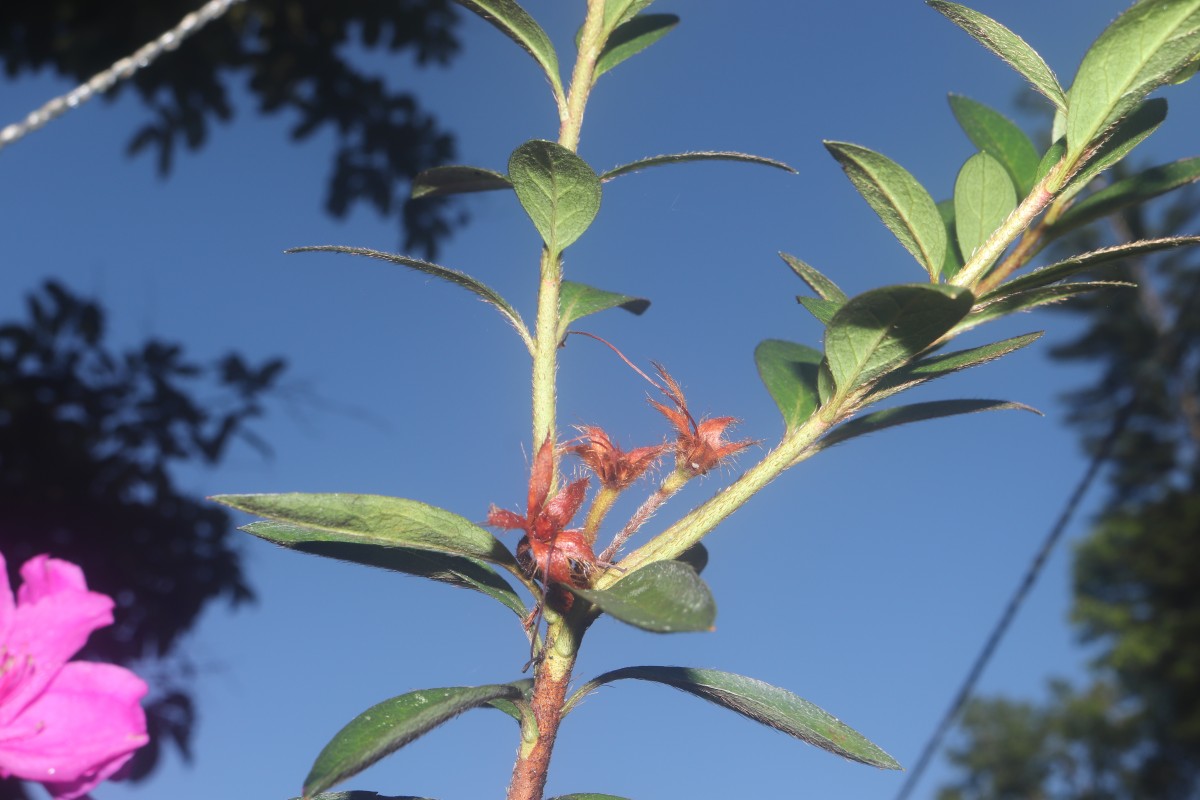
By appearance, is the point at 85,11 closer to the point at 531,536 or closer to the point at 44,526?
the point at 44,526

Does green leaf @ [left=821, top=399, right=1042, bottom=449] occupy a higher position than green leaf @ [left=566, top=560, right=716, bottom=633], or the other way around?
green leaf @ [left=821, top=399, right=1042, bottom=449]

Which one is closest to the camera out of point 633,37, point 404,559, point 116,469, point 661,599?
point 661,599

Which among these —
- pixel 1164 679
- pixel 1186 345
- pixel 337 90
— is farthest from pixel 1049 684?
pixel 337 90

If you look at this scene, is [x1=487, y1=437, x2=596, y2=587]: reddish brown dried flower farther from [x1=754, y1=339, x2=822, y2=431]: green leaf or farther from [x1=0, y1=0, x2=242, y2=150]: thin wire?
[x1=0, y1=0, x2=242, y2=150]: thin wire

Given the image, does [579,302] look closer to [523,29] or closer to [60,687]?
[523,29]

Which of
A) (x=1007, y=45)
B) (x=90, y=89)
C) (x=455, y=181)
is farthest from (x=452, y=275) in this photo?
(x=1007, y=45)

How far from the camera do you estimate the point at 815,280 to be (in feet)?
1.77

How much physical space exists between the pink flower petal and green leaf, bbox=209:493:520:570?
11cm

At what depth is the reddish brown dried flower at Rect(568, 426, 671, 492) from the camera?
0.48 m

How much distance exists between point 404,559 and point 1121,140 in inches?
15.6

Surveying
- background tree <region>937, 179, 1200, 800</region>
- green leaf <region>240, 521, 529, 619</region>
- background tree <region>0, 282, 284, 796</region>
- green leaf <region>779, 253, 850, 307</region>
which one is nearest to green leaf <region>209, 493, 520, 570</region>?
green leaf <region>240, 521, 529, 619</region>

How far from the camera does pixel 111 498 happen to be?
251cm

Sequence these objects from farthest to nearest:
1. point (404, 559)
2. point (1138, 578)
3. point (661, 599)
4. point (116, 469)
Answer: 1. point (1138, 578)
2. point (116, 469)
3. point (404, 559)
4. point (661, 599)

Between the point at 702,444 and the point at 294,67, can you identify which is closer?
the point at 702,444
